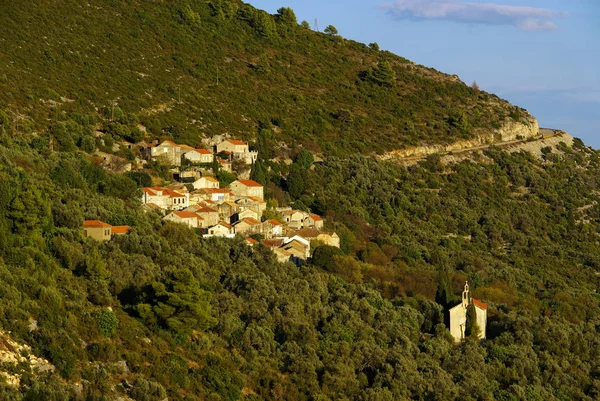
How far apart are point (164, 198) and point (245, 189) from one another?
6747mm

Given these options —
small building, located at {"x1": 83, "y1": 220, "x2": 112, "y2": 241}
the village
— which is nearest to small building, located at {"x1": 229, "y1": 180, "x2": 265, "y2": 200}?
the village

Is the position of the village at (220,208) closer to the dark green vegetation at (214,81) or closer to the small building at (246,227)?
the small building at (246,227)

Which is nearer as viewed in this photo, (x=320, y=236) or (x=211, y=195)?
(x=320, y=236)

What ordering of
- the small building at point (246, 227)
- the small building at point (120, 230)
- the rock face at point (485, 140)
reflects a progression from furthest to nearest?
1. the rock face at point (485, 140)
2. the small building at point (246, 227)
3. the small building at point (120, 230)

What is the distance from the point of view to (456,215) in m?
80.0

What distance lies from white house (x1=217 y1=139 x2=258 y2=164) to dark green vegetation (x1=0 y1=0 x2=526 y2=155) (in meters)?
3.17

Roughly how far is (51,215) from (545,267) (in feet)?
121

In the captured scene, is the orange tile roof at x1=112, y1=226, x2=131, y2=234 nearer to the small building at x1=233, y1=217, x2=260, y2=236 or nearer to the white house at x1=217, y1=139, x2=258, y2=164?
the small building at x1=233, y1=217, x2=260, y2=236

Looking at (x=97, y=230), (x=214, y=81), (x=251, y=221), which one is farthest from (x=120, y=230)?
Answer: (x=214, y=81)

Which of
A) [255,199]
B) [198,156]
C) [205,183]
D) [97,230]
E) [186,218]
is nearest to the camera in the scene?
[97,230]

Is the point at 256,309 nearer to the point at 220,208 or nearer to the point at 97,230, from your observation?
the point at 97,230

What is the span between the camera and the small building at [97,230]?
1855 inches

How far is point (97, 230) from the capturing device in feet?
156

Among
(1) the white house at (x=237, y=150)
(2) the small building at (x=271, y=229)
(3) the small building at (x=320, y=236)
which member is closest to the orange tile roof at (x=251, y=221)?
(2) the small building at (x=271, y=229)
